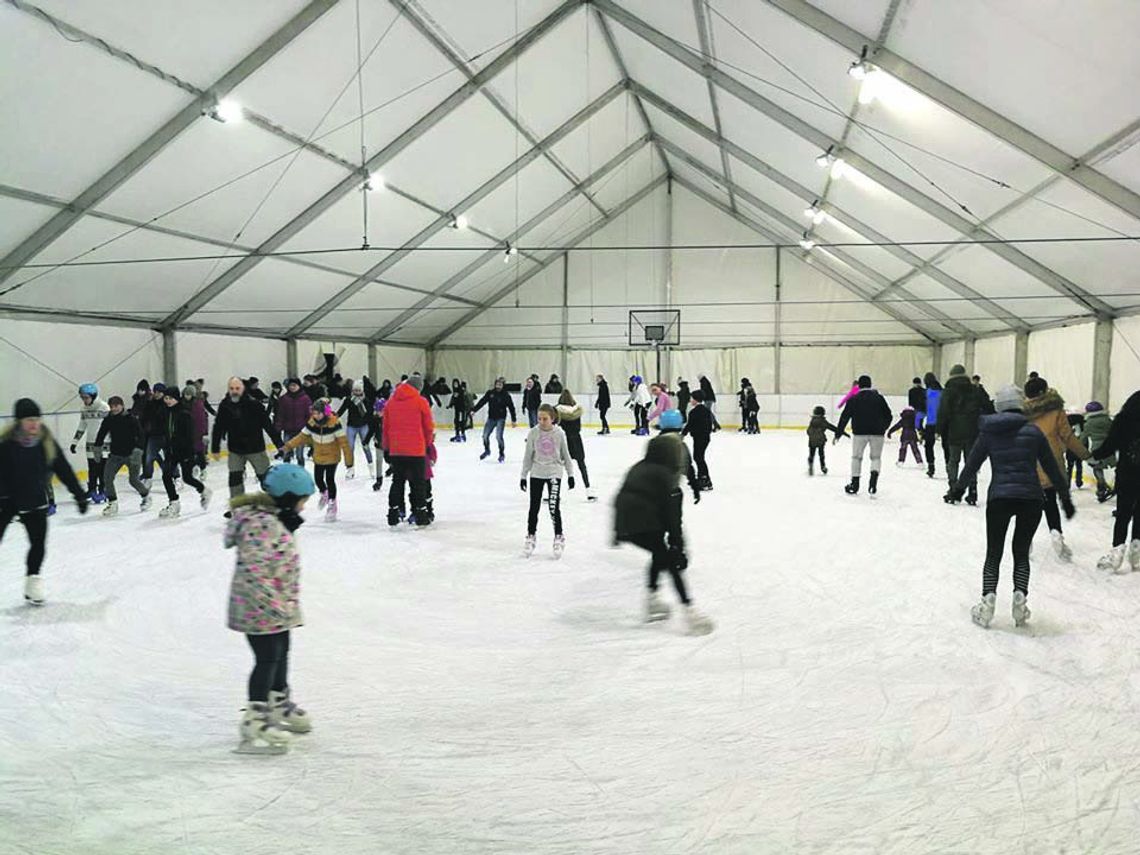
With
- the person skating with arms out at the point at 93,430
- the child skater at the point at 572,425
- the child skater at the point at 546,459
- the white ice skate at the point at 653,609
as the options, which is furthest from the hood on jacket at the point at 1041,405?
the person skating with arms out at the point at 93,430

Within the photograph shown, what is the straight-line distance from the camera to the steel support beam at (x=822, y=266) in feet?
60.3

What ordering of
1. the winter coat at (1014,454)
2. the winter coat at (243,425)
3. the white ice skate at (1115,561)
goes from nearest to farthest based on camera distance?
the winter coat at (1014,454) < the white ice skate at (1115,561) < the winter coat at (243,425)

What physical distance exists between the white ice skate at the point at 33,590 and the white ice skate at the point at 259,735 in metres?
2.46

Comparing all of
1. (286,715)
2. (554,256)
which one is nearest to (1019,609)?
(286,715)

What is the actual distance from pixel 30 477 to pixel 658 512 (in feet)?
11.4

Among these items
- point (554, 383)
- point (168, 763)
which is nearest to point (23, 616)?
point (168, 763)

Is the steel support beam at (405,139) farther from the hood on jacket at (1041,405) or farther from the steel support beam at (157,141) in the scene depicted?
the hood on jacket at (1041,405)

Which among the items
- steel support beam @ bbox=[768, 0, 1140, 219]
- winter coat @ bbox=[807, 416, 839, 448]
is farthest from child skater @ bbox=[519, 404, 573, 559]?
winter coat @ bbox=[807, 416, 839, 448]

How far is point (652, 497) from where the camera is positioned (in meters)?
3.91

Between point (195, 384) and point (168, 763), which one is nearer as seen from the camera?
point (168, 763)

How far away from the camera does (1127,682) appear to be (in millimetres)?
3260

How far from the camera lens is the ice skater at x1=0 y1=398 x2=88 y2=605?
165 inches

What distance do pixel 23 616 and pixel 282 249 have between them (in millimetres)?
8642

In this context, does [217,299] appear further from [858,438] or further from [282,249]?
[858,438]
